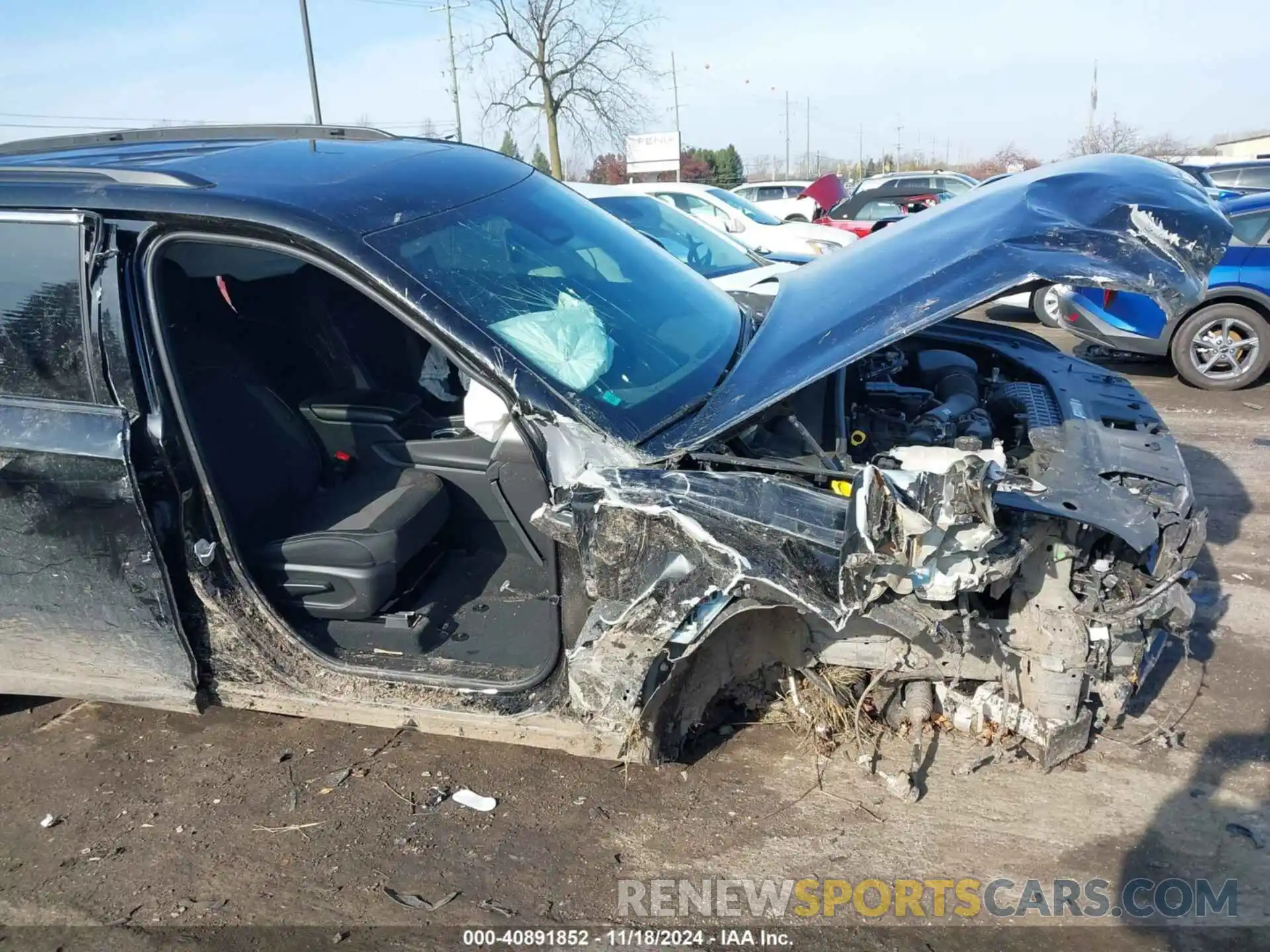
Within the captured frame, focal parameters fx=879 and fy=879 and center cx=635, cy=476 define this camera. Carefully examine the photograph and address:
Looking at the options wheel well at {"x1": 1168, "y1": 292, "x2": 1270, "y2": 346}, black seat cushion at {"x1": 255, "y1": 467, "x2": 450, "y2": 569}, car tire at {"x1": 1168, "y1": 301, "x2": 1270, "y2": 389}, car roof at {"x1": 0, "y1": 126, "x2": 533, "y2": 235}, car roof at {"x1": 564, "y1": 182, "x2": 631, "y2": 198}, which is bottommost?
car tire at {"x1": 1168, "y1": 301, "x2": 1270, "y2": 389}

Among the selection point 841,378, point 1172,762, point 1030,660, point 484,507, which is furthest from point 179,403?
point 1172,762

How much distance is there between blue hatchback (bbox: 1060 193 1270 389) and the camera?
655 cm

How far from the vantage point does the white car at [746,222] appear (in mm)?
9797

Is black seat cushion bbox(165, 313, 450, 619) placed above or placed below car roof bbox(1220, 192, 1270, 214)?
below

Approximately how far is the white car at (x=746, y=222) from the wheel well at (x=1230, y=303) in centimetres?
363

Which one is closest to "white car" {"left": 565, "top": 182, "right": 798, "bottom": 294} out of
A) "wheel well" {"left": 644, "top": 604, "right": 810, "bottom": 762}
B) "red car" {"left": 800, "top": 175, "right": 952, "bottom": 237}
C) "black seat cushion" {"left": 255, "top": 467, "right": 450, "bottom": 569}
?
"black seat cushion" {"left": 255, "top": 467, "right": 450, "bottom": 569}

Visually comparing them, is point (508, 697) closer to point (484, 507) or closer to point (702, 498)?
point (702, 498)

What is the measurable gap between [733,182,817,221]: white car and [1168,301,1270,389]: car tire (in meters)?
13.3

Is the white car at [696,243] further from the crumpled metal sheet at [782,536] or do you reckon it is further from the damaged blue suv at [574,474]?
the crumpled metal sheet at [782,536]

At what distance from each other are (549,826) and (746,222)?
351 inches

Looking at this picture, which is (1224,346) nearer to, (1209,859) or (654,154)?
(1209,859)

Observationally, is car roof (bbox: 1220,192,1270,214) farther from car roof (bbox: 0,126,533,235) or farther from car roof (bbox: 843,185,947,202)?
car roof (bbox: 843,185,947,202)

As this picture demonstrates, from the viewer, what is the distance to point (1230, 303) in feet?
22.0

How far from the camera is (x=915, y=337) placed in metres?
3.74
